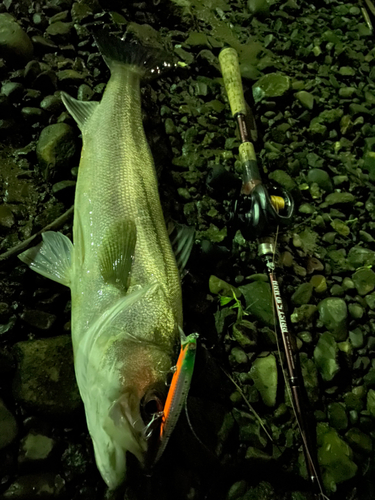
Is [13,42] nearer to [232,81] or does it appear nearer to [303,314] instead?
[232,81]

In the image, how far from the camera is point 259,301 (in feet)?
9.23

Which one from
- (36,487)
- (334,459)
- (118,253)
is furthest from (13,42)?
(334,459)

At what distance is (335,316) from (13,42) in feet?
12.4

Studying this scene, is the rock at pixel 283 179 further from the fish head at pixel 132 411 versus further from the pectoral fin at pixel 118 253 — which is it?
the fish head at pixel 132 411

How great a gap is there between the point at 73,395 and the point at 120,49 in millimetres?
2985

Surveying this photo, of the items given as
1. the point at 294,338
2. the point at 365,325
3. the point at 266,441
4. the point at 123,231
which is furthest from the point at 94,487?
the point at 365,325

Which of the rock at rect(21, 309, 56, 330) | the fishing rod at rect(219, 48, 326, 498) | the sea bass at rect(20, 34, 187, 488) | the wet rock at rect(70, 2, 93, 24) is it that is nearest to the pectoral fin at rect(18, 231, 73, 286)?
→ the sea bass at rect(20, 34, 187, 488)

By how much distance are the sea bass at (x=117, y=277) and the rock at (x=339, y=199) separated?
6.69 feet

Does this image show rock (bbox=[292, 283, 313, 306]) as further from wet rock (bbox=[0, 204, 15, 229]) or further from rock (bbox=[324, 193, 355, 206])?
wet rock (bbox=[0, 204, 15, 229])

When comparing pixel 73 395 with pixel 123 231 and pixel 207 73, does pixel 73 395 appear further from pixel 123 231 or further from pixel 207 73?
pixel 207 73

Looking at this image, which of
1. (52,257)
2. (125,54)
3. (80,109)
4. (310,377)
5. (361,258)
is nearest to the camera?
(52,257)

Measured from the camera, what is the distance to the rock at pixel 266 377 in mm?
2475

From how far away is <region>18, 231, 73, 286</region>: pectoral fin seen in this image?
7.28ft

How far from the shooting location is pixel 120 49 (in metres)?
3.10
